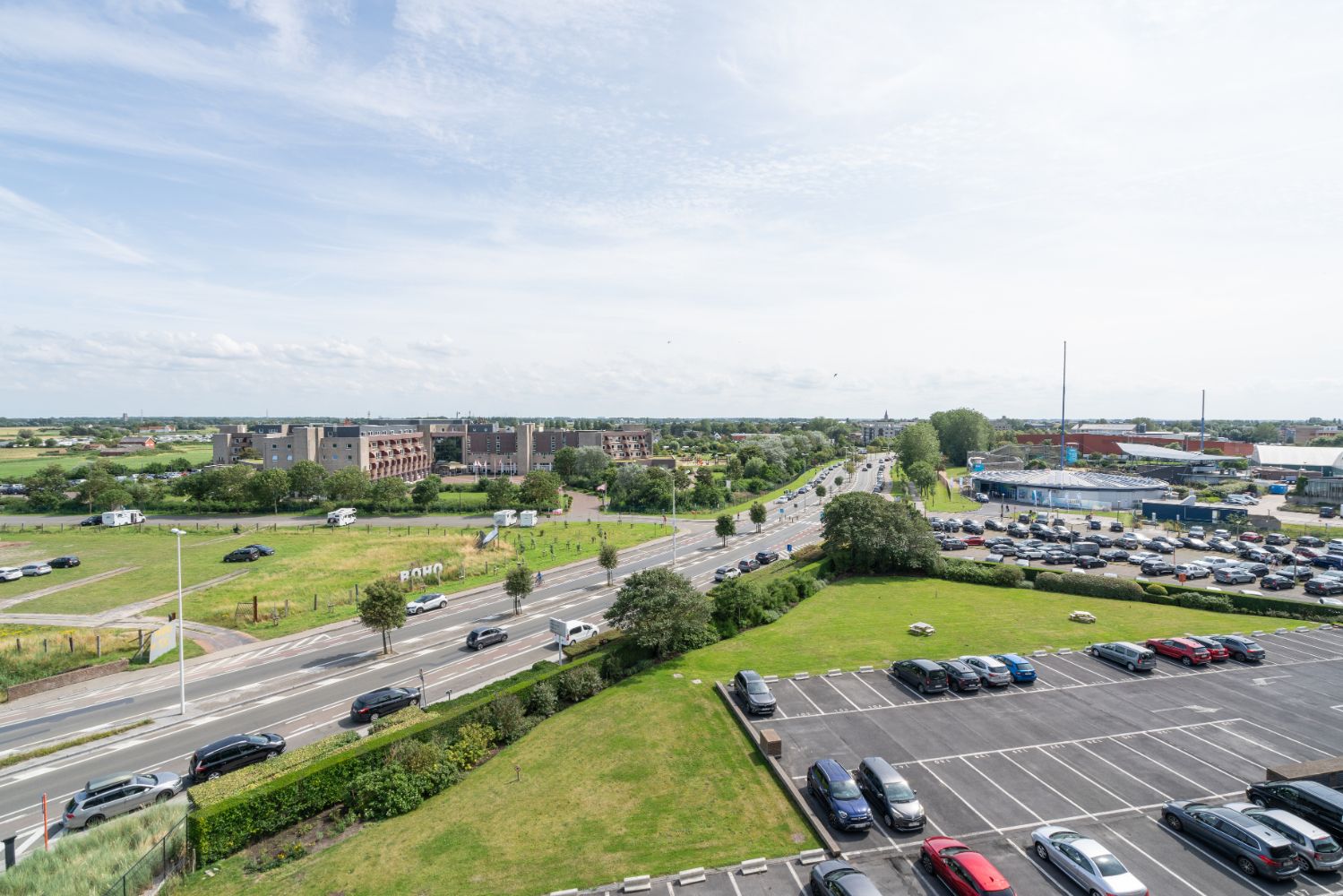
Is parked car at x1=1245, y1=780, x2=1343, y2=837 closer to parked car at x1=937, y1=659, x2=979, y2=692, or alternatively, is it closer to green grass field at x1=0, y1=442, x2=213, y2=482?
parked car at x1=937, y1=659, x2=979, y2=692

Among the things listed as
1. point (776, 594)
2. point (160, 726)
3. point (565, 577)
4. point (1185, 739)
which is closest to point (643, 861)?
point (1185, 739)

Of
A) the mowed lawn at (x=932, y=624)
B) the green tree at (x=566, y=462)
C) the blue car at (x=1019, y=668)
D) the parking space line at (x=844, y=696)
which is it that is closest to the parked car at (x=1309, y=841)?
the blue car at (x=1019, y=668)

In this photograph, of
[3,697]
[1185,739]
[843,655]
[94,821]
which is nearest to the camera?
[94,821]

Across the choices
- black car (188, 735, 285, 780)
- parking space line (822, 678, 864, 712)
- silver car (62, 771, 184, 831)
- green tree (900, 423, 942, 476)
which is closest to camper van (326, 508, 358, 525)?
black car (188, 735, 285, 780)

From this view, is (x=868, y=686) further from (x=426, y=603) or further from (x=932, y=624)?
(x=426, y=603)

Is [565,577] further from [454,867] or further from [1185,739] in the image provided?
[1185,739]

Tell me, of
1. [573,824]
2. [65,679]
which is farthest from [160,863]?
[65,679]

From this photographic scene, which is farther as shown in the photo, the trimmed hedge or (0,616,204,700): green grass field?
(0,616,204,700): green grass field
